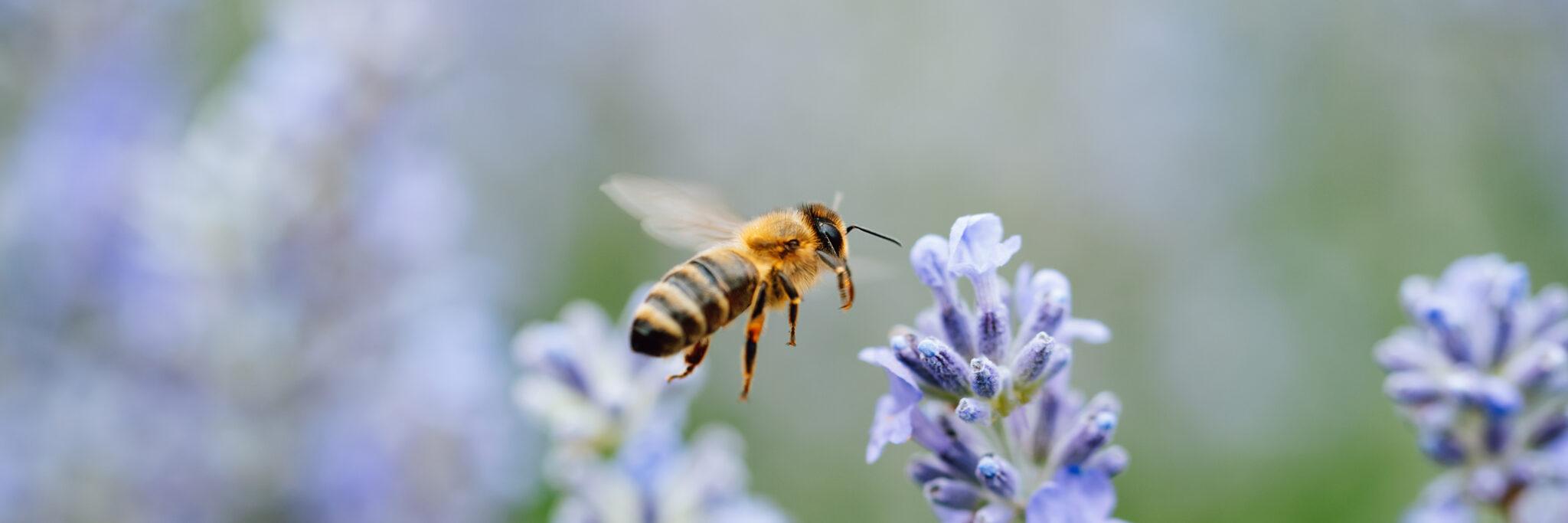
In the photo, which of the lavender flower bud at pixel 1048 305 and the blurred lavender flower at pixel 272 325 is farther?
the blurred lavender flower at pixel 272 325

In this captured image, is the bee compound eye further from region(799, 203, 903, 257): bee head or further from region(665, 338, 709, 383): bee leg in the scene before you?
region(665, 338, 709, 383): bee leg

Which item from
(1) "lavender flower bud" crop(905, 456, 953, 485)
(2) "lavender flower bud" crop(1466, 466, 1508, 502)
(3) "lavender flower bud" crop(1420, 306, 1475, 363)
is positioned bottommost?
(1) "lavender flower bud" crop(905, 456, 953, 485)

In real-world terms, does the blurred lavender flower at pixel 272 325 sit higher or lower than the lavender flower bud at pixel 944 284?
higher

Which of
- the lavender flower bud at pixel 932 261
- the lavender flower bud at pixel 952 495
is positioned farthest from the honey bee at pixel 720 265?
the lavender flower bud at pixel 952 495

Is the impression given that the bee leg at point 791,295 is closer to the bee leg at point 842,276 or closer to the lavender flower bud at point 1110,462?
the bee leg at point 842,276

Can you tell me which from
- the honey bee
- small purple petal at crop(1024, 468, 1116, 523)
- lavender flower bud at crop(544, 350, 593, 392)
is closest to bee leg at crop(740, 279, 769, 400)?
the honey bee

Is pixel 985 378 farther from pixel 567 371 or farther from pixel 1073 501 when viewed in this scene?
pixel 567 371
